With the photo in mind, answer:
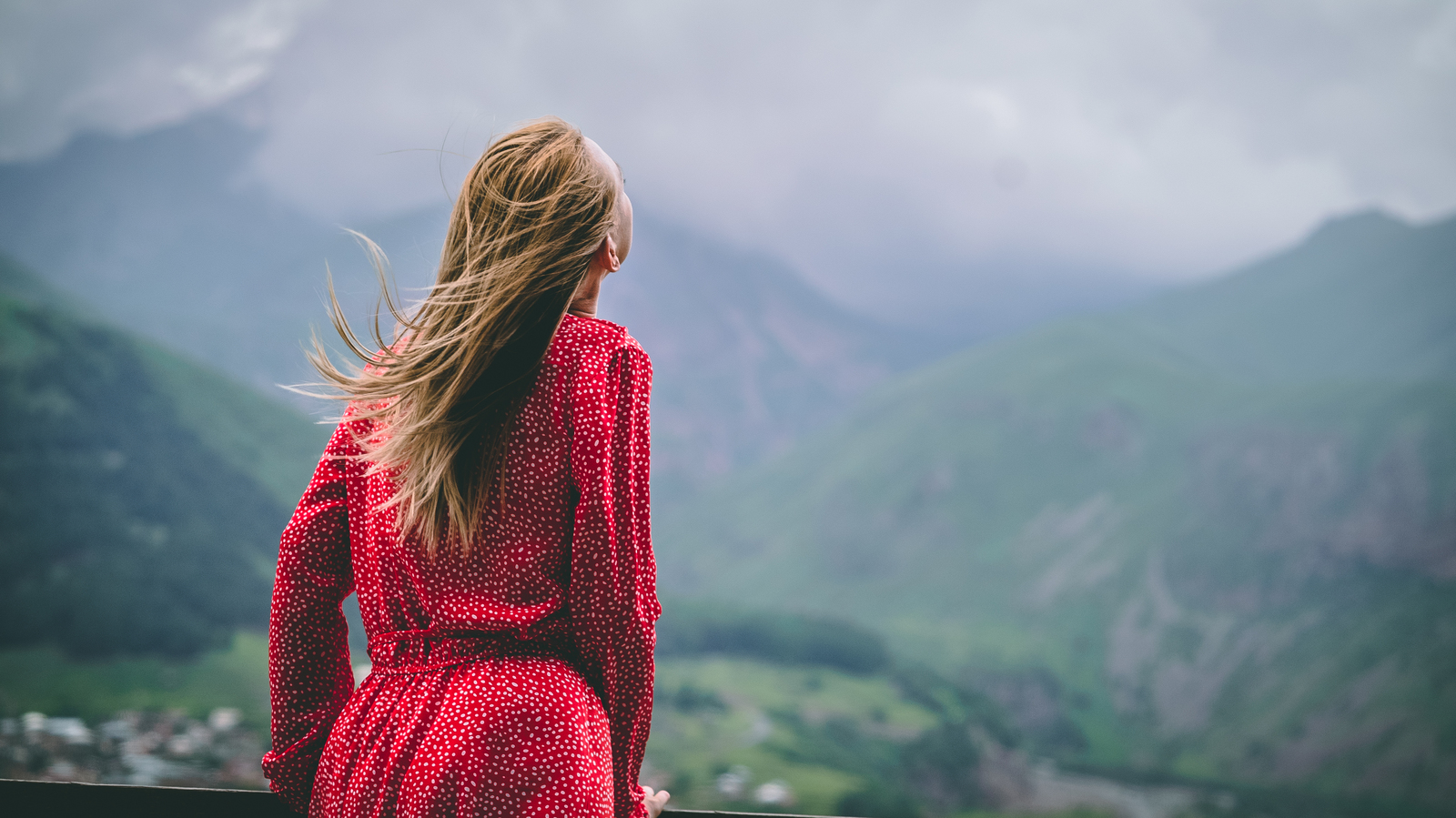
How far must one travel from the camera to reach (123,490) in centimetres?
1487

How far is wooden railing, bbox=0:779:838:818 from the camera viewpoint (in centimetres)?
159

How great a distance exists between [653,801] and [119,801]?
1149 millimetres

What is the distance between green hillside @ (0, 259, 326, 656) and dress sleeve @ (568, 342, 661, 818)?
49.4 ft

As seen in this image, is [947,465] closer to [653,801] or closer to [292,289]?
[292,289]

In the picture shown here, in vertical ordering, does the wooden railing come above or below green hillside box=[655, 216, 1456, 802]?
below

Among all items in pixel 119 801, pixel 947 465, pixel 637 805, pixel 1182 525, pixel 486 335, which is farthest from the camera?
pixel 947 465

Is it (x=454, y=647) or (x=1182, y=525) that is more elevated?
(x=1182, y=525)

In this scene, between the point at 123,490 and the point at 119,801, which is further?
the point at 123,490

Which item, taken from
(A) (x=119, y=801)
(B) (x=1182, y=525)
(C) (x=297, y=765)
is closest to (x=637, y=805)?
(C) (x=297, y=765)

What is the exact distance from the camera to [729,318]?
21.8m

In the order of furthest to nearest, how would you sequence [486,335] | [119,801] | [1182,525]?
[1182,525]
[119,801]
[486,335]

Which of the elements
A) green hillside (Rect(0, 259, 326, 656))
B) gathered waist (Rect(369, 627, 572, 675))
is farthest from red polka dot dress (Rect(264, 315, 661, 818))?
green hillside (Rect(0, 259, 326, 656))

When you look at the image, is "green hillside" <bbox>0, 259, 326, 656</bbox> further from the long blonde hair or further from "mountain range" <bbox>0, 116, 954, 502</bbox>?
the long blonde hair

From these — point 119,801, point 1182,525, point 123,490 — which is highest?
point 123,490
